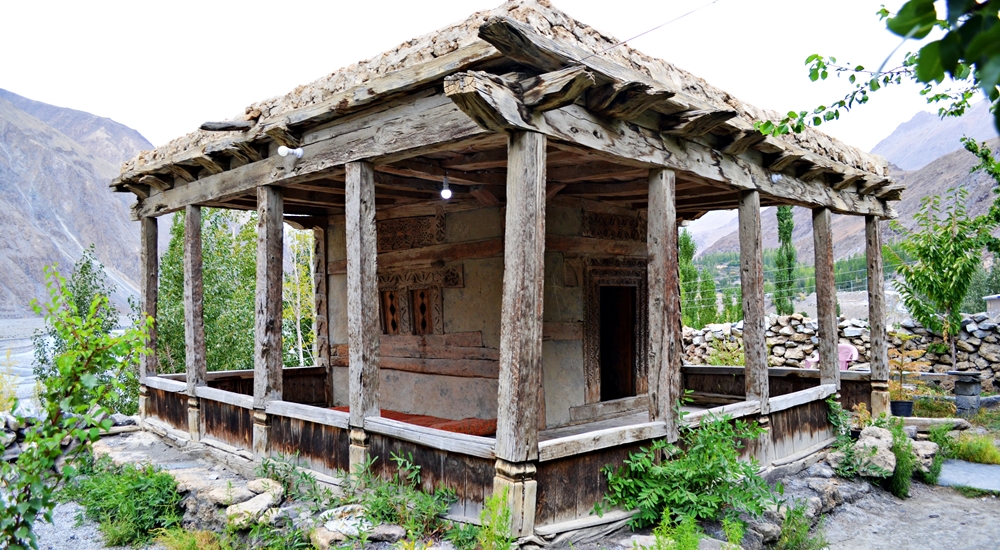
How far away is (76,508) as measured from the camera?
657 centimetres

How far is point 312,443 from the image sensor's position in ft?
20.1

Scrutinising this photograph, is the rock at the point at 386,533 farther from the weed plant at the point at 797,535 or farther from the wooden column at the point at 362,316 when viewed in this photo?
the weed plant at the point at 797,535

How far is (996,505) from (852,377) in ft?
8.44

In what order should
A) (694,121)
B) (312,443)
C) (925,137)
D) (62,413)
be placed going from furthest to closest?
(925,137) < (312,443) < (694,121) < (62,413)

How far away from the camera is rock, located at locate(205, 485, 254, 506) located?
561 centimetres

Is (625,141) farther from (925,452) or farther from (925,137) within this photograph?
(925,137)

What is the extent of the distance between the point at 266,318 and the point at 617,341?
452 centimetres

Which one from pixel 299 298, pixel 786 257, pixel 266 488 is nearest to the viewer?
pixel 266 488

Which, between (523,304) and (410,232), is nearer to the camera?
(523,304)

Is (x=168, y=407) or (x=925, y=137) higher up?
(x=925, y=137)

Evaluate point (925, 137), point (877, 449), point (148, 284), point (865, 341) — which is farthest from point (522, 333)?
point (925, 137)

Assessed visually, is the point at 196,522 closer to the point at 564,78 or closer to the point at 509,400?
the point at 509,400

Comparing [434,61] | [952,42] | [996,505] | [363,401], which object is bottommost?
[996,505]

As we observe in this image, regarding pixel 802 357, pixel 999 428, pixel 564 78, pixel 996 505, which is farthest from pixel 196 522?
pixel 802 357
